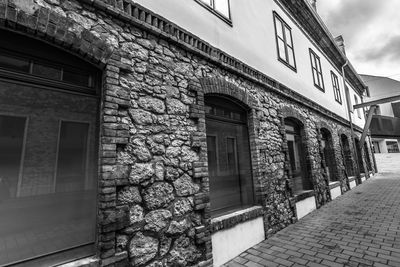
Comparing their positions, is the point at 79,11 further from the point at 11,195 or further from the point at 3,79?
the point at 11,195

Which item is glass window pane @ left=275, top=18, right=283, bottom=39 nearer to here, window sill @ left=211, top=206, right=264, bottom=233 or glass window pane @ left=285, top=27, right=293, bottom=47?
glass window pane @ left=285, top=27, right=293, bottom=47

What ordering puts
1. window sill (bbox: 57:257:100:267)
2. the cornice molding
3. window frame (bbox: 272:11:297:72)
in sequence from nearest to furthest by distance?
window sill (bbox: 57:257:100:267) < the cornice molding < window frame (bbox: 272:11:297:72)

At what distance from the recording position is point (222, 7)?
14.3ft

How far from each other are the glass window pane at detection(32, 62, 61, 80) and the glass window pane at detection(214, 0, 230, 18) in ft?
10.7

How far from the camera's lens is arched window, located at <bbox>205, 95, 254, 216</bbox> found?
382cm

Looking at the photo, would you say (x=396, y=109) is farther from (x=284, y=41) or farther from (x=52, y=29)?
(x=52, y=29)

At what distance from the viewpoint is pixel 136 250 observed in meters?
2.30

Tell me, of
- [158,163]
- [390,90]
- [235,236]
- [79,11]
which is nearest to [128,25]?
[79,11]

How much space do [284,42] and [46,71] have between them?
642 cm

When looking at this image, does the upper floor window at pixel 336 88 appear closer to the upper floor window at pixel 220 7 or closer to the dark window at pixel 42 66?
the upper floor window at pixel 220 7

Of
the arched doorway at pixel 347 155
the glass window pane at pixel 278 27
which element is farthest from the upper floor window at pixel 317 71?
the arched doorway at pixel 347 155

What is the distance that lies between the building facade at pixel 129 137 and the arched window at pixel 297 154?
5.58 ft

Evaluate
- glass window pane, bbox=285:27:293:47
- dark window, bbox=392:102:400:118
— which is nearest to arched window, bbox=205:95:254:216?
glass window pane, bbox=285:27:293:47

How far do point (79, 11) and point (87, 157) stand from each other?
5.38ft
